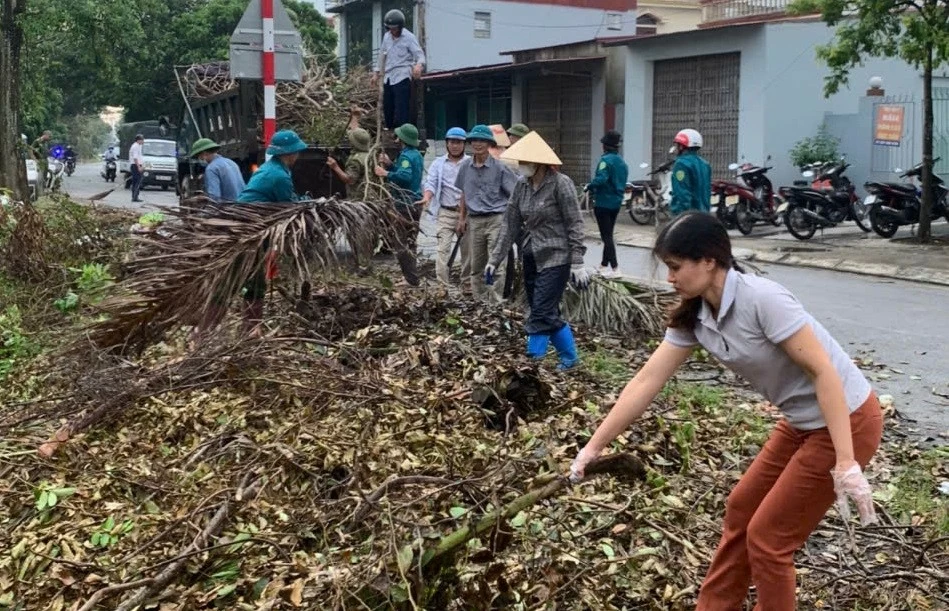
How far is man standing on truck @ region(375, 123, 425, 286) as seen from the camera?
7609 mm

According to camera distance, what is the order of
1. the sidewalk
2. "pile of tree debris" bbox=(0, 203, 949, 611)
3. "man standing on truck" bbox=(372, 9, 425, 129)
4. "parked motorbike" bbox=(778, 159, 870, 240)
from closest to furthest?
"pile of tree debris" bbox=(0, 203, 949, 611) → "man standing on truck" bbox=(372, 9, 425, 129) → the sidewalk → "parked motorbike" bbox=(778, 159, 870, 240)

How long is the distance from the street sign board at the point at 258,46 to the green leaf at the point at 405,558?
6520mm

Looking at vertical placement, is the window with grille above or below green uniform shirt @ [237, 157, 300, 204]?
above

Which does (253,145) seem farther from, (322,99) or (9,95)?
(9,95)

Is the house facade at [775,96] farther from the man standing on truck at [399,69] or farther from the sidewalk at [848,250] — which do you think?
the man standing on truck at [399,69]

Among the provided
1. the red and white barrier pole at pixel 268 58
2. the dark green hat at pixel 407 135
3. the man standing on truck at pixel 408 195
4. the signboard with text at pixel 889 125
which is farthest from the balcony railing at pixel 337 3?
the red and white barrier pole at pixel 268 58

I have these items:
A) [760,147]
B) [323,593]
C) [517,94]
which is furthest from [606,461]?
[517,94]

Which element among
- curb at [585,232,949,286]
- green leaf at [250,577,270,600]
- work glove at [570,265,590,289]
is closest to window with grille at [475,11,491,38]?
curb at [585,232,949,286]

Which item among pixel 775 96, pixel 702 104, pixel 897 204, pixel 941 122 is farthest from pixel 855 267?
pixel 702 104

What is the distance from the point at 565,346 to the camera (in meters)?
6.96

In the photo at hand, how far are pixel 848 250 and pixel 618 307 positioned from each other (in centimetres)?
763

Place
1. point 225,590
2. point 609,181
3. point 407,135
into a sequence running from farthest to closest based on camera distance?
point 609,181
point 407,135
point 225,590

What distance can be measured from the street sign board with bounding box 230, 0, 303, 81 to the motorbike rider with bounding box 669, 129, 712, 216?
3.43m

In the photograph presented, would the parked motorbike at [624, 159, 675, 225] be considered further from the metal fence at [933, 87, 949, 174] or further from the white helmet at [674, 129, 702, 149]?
the white helmet at [674, 129, 702, 149]
